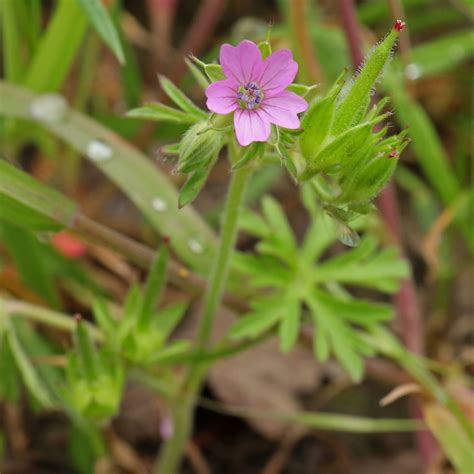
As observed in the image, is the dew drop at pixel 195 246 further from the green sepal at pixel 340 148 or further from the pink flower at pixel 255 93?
the pink flower at pixel 255 93

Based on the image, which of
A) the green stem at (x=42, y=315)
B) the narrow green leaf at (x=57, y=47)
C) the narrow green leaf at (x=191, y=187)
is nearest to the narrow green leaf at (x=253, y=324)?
the green stem at (x=42, y=315)

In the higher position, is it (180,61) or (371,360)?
(180,61)

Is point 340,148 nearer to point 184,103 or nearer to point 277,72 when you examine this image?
point 277,72

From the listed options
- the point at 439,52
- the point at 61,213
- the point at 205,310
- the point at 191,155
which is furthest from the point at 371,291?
the point at 191,155

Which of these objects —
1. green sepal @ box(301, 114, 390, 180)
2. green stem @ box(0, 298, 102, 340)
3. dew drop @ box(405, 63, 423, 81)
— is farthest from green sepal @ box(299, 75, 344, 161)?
dew drop @ box(405, 63, 423, 81)

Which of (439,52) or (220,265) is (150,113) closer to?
(220,265)

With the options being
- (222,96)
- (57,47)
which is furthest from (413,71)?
(222,96)
